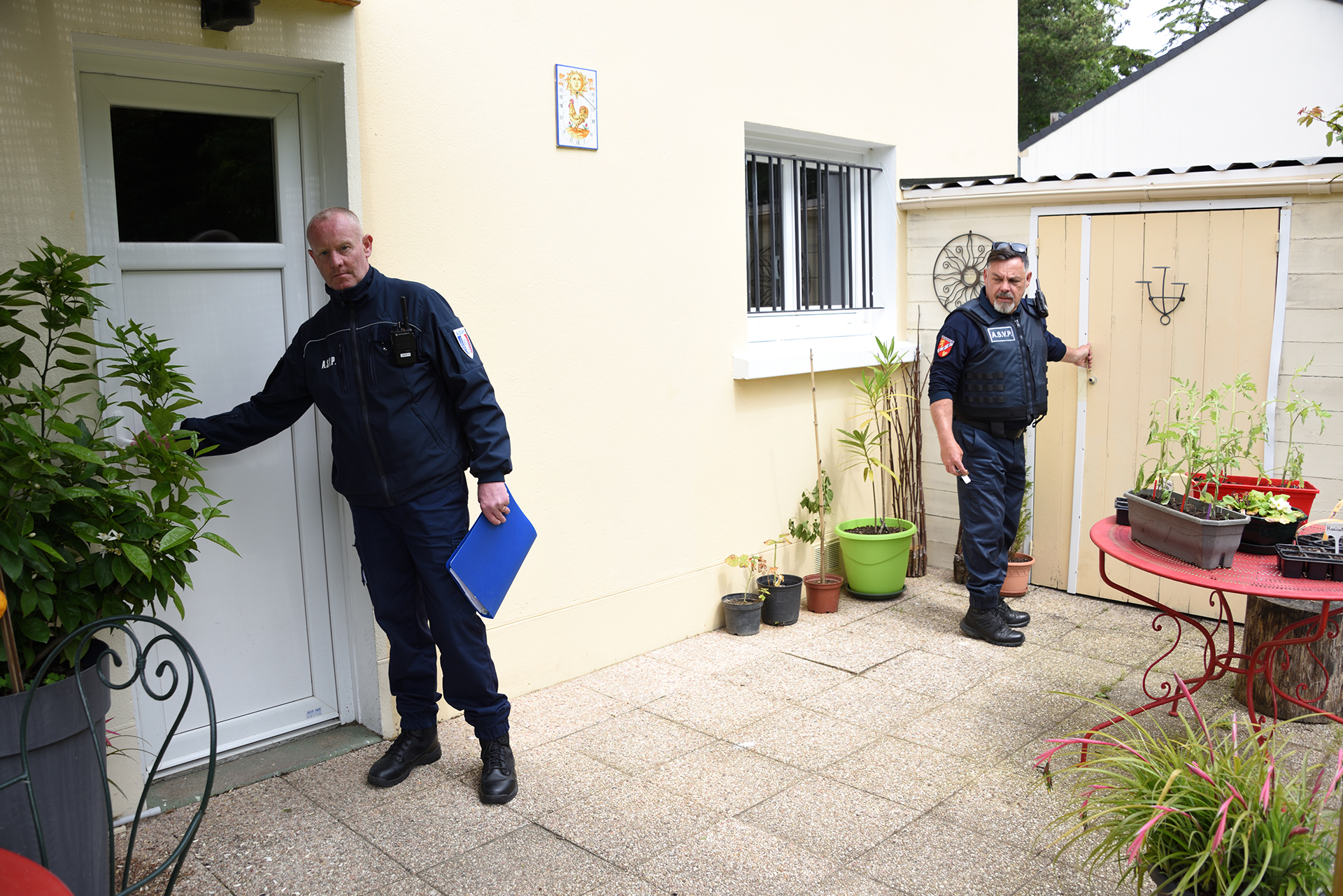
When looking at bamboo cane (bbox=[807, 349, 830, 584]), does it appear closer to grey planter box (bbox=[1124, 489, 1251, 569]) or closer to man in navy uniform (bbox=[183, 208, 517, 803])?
grey planter box (bbox=[1124, 489, 1251, 569])

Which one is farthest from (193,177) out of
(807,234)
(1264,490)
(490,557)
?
(1264,490)

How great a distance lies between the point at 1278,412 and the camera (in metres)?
4.86

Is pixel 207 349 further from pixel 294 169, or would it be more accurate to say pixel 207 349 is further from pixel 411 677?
pixel 411 677

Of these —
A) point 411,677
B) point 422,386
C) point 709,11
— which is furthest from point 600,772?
point 709,11

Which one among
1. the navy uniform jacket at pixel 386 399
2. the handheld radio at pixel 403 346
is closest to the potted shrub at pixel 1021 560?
the navy uniform jacket at pixel 386 399

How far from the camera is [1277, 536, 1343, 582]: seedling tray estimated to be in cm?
296

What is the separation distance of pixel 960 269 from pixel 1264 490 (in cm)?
273

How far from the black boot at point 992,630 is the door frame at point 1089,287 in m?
A: 0.92

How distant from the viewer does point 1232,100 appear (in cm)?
1278

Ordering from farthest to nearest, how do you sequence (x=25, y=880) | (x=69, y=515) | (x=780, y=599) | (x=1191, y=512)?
(x=780, y=599) < (x=1191, y=512) < (x=69, y=515) < (x=25, y=880)

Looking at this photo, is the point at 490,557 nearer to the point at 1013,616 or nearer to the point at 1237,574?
the point at 1237,574

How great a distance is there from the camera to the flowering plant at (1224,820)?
2045 millimetres

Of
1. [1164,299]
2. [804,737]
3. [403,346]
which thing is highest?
[1164,299]

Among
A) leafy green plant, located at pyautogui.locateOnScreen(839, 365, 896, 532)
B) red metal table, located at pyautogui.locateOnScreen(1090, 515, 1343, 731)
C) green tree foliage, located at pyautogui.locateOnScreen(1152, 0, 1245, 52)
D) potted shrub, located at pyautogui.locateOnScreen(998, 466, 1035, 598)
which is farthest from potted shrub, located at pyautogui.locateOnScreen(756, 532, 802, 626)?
green tree foliage, located at pyautogui.locateOnScreen(1152, 0, 1245, 52)
